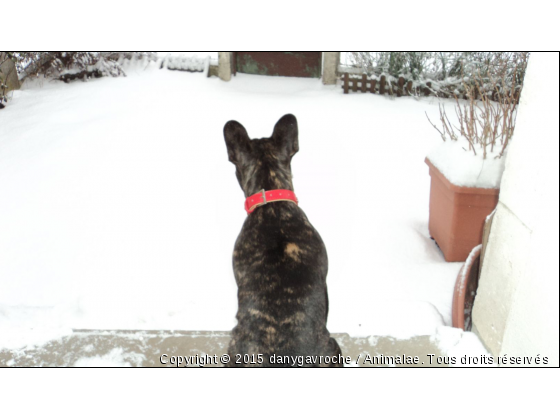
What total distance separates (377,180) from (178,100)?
433 cm

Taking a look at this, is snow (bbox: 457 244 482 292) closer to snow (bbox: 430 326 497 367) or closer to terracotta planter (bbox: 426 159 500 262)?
snow (bbox: 430 326 497 367)

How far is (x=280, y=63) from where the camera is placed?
8539mm

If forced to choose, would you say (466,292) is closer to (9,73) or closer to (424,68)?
(424,68)

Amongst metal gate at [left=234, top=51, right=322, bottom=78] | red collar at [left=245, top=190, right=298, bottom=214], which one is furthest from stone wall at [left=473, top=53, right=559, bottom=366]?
metal gate at [left=234, top=51, right=322, bottom=78]

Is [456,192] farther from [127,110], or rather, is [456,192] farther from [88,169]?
[127,110]

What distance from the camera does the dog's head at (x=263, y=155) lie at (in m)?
1.98

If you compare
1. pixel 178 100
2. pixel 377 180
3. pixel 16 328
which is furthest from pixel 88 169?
pixel 377 180

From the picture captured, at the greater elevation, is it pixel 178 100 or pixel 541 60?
pixel 541 60

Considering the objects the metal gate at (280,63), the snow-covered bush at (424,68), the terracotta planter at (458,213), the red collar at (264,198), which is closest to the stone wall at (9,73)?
the metal gate at (280,63)

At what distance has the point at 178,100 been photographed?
7516mm

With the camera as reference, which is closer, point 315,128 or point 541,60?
point 541,60

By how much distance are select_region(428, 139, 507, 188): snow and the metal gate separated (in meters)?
5.91

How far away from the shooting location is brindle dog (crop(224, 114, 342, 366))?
167cm
